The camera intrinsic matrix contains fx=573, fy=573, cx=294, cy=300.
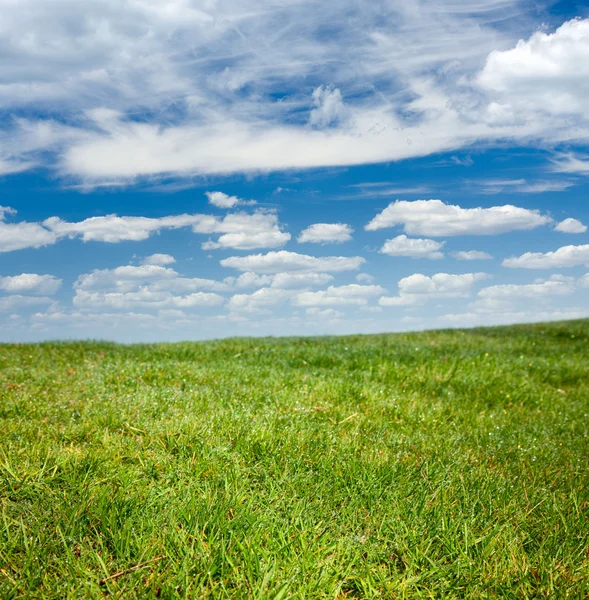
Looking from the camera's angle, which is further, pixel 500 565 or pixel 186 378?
pixel 186 378

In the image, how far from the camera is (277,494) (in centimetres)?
456

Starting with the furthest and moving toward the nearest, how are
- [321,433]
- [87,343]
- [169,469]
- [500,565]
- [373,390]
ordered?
[87,343] → [373,390] → [321,433] → [169,469] → [500,565]

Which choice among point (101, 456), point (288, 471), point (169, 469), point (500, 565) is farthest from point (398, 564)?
point (101, 456)

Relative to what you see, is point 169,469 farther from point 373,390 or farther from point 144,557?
point 373,390

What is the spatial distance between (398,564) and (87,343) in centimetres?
1431

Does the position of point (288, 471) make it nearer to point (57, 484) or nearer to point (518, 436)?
point (57, 484)

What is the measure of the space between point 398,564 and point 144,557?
5.58ft

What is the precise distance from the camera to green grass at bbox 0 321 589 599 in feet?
11.9

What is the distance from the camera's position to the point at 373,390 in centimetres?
871

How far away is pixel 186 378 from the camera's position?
9000 millimetres

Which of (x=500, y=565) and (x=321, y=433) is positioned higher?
(x=321, y=433)

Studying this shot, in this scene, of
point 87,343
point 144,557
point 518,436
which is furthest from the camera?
point 87,343

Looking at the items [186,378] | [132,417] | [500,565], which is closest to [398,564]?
[500,565]

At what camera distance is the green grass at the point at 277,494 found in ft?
11.9
